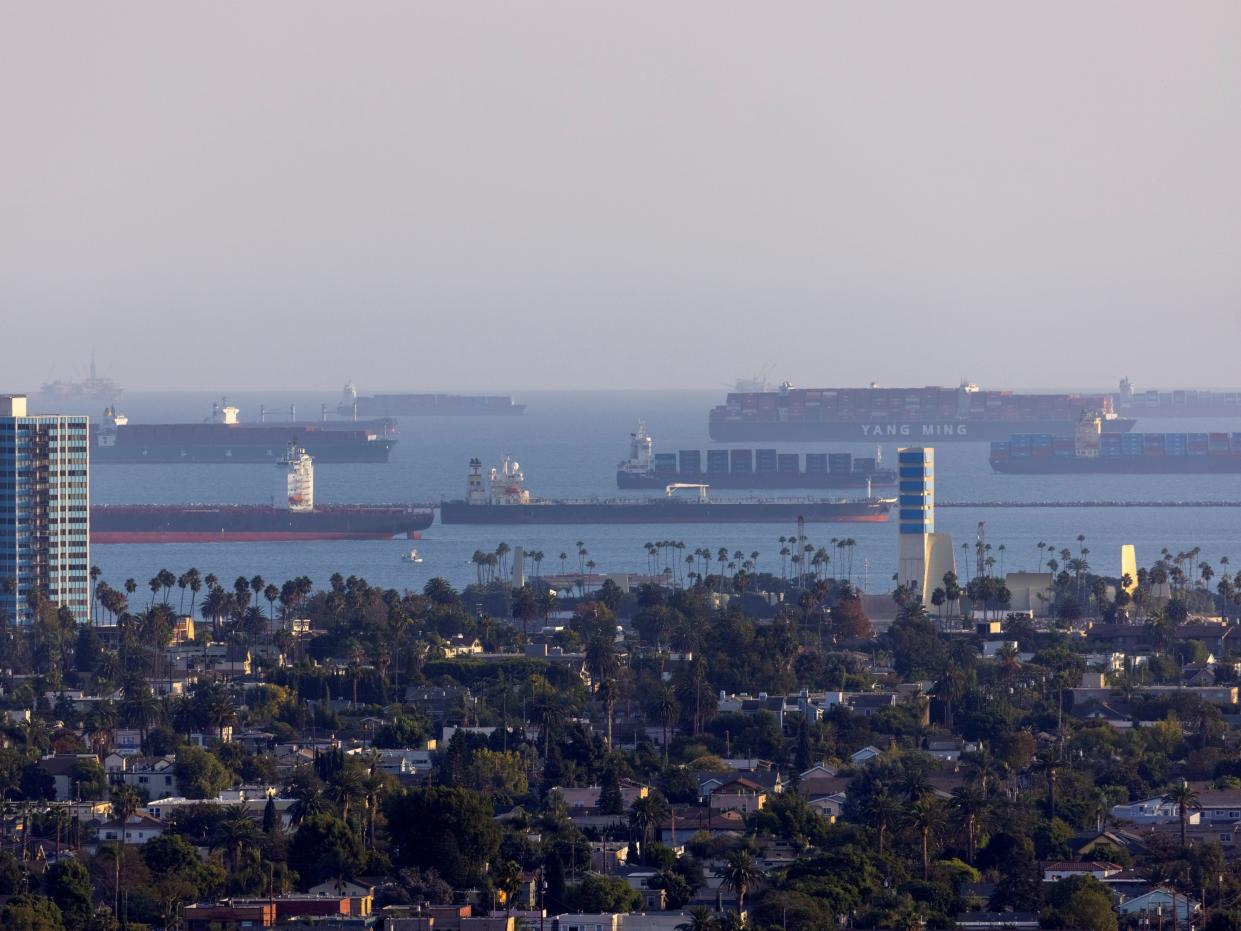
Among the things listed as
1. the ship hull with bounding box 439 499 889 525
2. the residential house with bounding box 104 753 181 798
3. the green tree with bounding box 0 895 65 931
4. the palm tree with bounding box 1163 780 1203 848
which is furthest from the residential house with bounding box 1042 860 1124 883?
the ship hull with bounding box 439 499 889 525

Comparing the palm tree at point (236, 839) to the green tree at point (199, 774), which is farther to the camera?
the green tree at point (199, 774)

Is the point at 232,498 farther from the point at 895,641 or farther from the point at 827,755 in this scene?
the point at 827,755

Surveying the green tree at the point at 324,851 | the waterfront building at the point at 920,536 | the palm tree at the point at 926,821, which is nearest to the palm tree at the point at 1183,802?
the palm tree at the point at 926,821

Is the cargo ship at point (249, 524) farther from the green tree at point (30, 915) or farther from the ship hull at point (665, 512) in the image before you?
the green tree at point (30, 915)

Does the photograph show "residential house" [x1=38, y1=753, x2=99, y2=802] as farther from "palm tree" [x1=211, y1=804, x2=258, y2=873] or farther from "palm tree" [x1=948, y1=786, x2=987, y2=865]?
"palm tree" [x1=948, y1=786, x2=987, y2=865]

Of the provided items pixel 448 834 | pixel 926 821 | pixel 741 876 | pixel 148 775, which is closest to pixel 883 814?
pixel 926 821

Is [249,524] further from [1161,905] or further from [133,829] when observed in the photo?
[1161,905]

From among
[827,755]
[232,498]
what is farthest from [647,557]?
[827,755]
